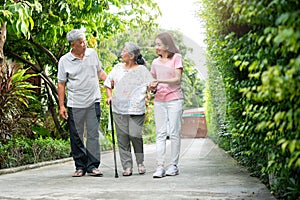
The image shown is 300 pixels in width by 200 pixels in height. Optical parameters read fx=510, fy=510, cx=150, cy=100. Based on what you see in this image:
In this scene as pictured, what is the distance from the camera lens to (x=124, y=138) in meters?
6.12

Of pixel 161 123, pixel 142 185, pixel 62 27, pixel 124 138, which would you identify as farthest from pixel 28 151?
Answer: pixel 142 185

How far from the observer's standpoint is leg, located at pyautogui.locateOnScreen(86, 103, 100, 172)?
6117 mm

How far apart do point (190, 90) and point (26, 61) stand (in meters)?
4.76

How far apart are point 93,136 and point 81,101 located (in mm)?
449

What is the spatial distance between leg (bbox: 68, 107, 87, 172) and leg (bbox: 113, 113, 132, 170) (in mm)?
429

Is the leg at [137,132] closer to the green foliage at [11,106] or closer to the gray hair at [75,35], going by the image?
the gray hair at [75,35]

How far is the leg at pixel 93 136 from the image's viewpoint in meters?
6.12

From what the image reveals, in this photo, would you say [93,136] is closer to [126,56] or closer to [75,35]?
[126,56]

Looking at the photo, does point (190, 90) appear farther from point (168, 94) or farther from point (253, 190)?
point (253, 190)

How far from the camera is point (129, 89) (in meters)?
5.86

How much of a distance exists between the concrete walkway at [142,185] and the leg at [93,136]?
0.85ft

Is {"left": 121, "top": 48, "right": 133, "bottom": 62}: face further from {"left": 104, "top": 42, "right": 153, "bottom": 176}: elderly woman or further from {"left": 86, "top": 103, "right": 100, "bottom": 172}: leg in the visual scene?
{"left": 86, "top": 103, "right": 100, "bottom": 172}: leg

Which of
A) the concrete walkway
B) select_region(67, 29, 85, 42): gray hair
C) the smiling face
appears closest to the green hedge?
the concrete walkway

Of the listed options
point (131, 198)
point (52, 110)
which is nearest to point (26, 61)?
point (52, 110)
